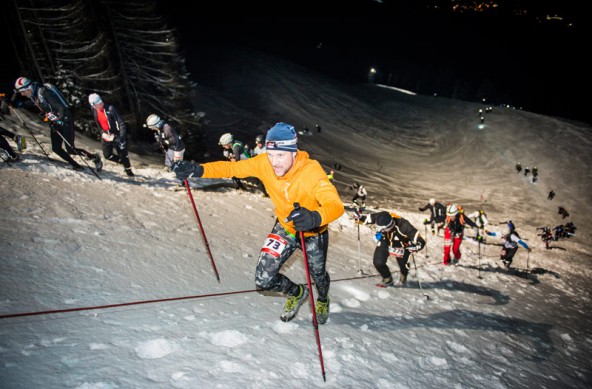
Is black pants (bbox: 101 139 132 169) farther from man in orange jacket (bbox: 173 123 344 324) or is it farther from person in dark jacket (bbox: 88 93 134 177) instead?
man in orange jacket (bbox: 173 123 344 324)

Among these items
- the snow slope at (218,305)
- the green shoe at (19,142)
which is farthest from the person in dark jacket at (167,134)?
the green shoe at (19,142)

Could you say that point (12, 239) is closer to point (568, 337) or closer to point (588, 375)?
point (588, 375)

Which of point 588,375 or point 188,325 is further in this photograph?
point 588,375

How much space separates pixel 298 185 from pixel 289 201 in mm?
259

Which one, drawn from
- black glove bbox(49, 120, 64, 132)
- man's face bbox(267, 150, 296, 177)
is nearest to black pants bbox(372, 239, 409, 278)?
man's face bbox(267, 150, 296, 177)

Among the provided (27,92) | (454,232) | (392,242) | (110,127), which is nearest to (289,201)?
(392,242)

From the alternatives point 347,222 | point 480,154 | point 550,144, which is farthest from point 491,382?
point 550,144

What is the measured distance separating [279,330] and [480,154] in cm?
3549

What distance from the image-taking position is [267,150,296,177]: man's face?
11.3ft

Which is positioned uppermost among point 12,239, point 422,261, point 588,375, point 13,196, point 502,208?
point 13,196

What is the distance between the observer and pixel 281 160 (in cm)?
346

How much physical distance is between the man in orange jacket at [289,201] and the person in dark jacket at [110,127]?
6564 millimetres

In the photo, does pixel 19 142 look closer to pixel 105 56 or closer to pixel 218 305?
pixel 218 305

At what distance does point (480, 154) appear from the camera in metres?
32.5
